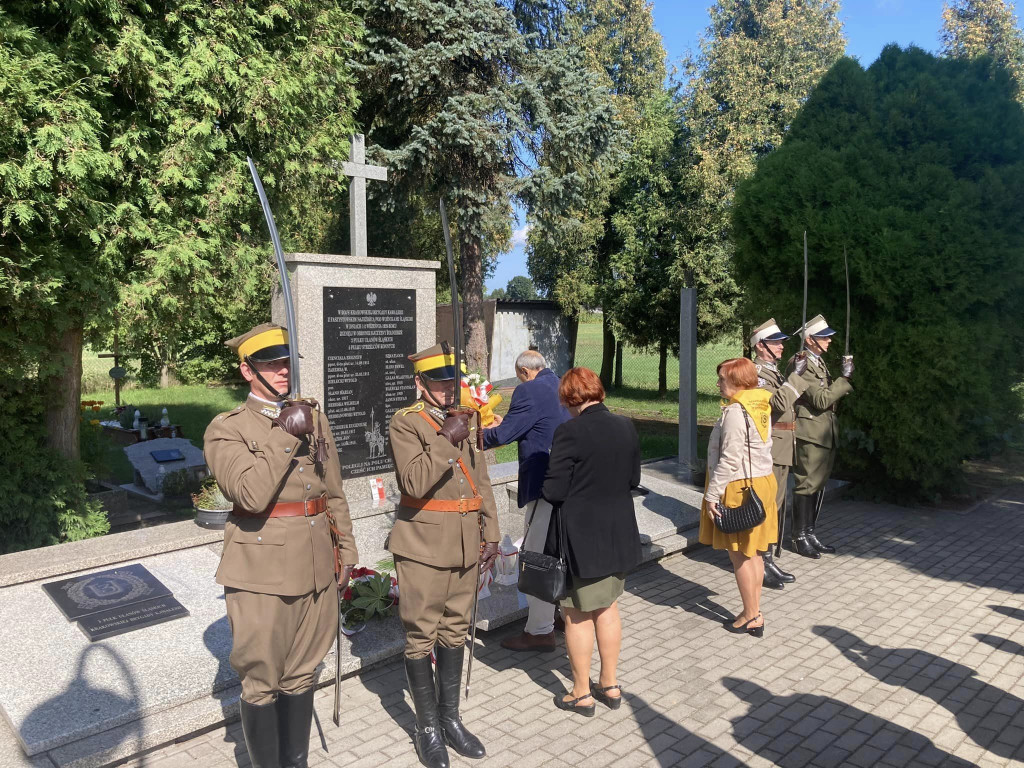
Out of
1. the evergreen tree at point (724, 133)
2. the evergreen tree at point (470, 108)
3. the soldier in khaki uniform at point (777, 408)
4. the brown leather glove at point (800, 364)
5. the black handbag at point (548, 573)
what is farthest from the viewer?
the evergreen tree at point (724, 133)

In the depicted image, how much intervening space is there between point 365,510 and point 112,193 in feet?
11.6

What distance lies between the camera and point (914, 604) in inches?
228

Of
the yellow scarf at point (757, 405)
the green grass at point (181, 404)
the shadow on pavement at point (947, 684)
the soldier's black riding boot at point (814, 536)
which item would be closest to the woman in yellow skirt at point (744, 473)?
the yellow scarf at point (757, 405)

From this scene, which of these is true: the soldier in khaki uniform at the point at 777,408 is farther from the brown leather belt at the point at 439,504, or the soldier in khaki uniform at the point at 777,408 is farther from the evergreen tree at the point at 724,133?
the evergreen tree at the point at 724,133

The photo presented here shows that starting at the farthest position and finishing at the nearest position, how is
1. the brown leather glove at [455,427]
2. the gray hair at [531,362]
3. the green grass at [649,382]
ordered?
the green grass at [649,382]
the gray hair at [531,362]
the brown leather glove at [455,427]

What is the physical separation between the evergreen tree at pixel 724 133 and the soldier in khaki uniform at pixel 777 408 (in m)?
11.3

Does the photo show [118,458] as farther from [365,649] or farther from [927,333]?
[927,333]

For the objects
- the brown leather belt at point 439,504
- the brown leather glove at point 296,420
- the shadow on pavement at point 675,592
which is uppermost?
the brown leather glove at point 296,420

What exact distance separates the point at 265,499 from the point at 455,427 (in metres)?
0.90

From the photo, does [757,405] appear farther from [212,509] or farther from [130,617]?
[212,509]

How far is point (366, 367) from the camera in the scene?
723cm

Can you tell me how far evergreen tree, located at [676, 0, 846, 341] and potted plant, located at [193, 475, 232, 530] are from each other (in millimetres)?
13353

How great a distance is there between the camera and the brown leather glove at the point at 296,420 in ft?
9.52

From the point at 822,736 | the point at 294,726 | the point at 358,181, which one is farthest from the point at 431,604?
the point at 358,181
